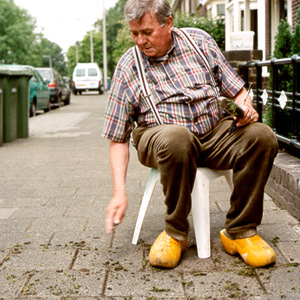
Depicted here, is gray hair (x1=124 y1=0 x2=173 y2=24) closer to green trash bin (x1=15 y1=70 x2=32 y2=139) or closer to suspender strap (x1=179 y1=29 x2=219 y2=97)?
suspender strap (x1=179 y1=29 x2=219 y2=97)

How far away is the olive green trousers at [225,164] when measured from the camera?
2.85m

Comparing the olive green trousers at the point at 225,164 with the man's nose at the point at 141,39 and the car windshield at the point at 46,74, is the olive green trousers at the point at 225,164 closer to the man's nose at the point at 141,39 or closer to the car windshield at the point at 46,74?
the man's nose at the point at 141,39

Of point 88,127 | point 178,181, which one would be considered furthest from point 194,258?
point 88,127

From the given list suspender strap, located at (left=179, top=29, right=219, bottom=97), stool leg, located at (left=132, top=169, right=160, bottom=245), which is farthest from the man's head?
stool leg, located at (left=132, top=169, right=160, bottom=245)

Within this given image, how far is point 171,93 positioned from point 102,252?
1.01 m

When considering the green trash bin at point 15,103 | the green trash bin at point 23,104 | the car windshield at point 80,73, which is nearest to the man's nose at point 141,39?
the green trash bin at point 15,103

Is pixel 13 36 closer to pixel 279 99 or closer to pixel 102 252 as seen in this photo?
pixel 279 99

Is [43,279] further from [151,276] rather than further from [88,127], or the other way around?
[88,127]

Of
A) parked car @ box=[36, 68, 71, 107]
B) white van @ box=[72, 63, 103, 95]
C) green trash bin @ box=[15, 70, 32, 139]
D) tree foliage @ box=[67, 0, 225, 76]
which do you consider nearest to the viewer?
green trash bin @ box=[15, 70, 32, 139]

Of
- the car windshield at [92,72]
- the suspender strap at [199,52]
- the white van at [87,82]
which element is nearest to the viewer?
the suspender strap at [199,52]

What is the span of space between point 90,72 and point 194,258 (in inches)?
1295

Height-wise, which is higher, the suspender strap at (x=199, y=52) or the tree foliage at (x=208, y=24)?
the tree foliage at (x=208, y=24)

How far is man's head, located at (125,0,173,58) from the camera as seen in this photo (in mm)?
2980

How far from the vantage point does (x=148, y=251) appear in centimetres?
324
